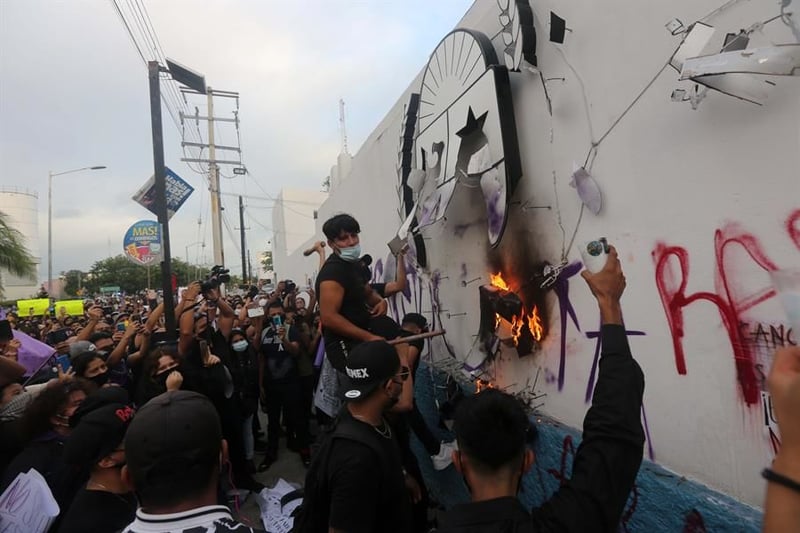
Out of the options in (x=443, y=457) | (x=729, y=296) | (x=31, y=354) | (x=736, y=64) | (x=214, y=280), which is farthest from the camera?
(x=214, y=280)

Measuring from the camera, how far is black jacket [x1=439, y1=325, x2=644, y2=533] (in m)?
1.15

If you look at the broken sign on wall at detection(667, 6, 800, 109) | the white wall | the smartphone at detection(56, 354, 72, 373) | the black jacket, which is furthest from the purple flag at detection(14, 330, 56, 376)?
the broken sign on wall at detection(667, 6, 800, 109)

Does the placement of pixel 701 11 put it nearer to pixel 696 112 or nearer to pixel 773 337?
pixel 696 112

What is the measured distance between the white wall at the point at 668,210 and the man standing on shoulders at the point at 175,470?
1.81 meters

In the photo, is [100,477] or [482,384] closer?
[100,477]

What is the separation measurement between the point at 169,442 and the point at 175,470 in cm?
8

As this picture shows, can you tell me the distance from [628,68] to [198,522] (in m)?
2.50

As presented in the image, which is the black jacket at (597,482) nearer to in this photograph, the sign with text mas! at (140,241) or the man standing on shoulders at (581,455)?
the man standing on shoulders at (581,455)

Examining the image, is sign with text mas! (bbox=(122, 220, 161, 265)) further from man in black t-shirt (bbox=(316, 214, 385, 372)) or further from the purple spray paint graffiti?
the purple spray paint graffiti

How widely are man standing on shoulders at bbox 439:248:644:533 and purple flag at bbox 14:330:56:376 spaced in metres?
4.92

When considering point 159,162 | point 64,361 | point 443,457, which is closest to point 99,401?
point 443,457

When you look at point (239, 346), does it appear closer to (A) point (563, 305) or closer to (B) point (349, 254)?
(B) point (349, 254)

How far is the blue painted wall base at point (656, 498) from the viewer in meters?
1.74

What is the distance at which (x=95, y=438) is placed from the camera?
2059 millimetres
